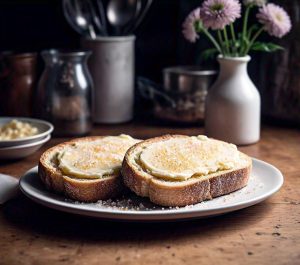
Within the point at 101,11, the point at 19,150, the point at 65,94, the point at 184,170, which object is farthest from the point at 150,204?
the point at 101,11

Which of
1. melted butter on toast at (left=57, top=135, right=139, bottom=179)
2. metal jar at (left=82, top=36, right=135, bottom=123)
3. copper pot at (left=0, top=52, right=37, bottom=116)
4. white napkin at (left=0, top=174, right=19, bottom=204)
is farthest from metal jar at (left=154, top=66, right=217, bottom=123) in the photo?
white napkin at (left=0, top=174, right=19, bottom=204)

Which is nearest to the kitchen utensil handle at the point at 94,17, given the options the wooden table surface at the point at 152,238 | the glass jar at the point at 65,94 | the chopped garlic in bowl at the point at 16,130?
the glass jar at the point at 65,94

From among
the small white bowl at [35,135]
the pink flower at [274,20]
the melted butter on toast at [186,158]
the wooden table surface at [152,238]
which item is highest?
the pink flower at [274,20]

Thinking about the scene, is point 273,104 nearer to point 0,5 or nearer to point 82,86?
point 82,86

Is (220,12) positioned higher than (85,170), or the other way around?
(220,12)

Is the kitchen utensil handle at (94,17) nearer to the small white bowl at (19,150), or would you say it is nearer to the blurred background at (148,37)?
the blurred background at (148,37)

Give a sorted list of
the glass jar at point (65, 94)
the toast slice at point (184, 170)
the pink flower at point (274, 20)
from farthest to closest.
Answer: the glass jar at point (65, 94)
the pink flower at point (274, 20)
the toast slice at point (184, 170)

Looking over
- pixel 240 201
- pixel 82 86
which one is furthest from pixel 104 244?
pixel 82 86

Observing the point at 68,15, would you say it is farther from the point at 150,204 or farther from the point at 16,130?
the point at 150,204

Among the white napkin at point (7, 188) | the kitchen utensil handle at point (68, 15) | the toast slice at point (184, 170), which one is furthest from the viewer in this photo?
the kitchen utensil handle at point (68, 15)
